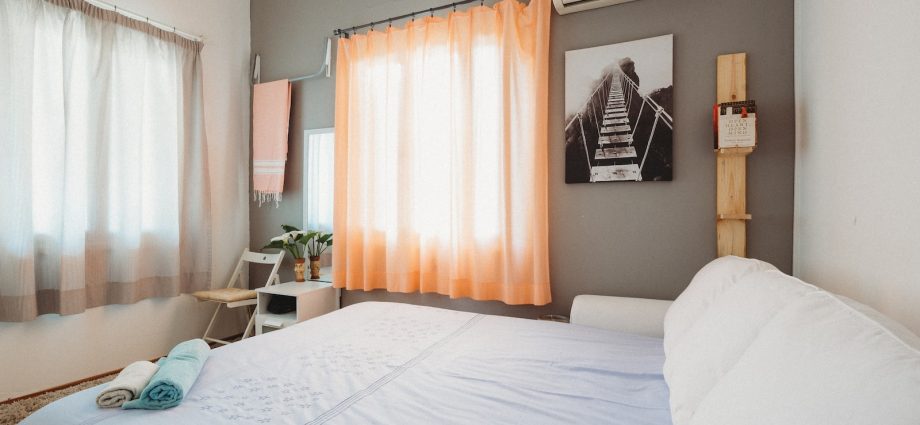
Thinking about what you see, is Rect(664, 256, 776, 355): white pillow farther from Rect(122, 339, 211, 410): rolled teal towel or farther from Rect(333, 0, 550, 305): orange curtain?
Rect(122, 339, 211, 410): rolled teal towel

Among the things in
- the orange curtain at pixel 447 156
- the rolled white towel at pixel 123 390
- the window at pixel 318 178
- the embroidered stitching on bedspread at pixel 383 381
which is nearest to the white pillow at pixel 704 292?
the embroidered stitching on bedspread at pixel 383 381

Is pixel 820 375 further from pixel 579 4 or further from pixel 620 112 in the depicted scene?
pixel 579 4

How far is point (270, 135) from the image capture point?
316 centimetres

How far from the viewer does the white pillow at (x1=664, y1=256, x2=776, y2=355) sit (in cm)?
116

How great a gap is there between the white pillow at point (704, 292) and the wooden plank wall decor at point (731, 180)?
2.17 ft

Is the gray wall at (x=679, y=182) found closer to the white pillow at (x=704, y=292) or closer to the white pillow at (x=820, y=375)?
the white pillow at (x=704, y=292)

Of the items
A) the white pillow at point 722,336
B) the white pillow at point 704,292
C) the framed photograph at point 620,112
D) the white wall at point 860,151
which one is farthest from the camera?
the framed photograph at point 620,112

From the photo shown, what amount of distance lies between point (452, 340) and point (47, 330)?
7.98 ft

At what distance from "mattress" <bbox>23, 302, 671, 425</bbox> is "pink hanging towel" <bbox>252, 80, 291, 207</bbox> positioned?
5.87ft

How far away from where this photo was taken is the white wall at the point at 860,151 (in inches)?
38.3

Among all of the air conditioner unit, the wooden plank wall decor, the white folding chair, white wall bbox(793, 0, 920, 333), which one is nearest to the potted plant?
the white folding chair

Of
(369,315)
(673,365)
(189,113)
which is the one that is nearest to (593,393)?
(673,365)

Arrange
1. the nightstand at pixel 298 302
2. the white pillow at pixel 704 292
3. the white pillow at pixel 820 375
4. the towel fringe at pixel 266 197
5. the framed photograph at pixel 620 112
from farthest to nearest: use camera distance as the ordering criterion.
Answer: the towel fringe at pixel 266 197, the nightstand at pixel 298 302, the framed photograph at pixel 620 112, the white pillow at pixel 704 292, the white pillow at pixel 820 375

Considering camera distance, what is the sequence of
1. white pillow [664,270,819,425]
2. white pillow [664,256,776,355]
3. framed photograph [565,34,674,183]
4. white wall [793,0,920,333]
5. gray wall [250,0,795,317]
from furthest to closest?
framed photograph [565,34,674,183]
gray wall [250,0,795,317]
white pillow [664,256,776,355]
white wall [793,0,920,333]
white pillow [664,270,819,425]
